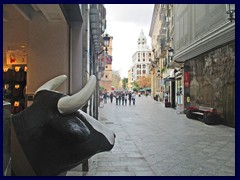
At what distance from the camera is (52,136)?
7.54 feet

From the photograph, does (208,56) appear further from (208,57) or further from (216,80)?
(216,80)

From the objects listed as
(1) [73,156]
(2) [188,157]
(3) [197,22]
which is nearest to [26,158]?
(1) [73,156]

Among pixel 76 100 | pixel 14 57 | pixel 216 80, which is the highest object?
pixel 14 57

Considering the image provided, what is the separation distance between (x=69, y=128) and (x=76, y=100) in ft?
0.86

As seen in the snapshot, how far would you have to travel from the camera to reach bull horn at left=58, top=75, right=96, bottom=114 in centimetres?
215

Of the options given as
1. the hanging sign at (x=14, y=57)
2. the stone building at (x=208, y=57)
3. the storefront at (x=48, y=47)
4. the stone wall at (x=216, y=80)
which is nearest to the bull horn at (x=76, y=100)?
the storefront at (x=48, y=47)

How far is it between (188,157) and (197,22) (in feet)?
29.8

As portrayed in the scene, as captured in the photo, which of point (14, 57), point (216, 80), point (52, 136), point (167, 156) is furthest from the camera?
point (216, 80)

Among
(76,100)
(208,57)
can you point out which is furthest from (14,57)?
(208,57)

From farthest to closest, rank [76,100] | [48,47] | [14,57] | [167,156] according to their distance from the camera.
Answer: [14,57]
[167,156]
[48,47]
[76,100]

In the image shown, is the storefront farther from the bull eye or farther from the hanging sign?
the bull eye

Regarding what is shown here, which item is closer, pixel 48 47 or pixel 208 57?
pixel 48 47

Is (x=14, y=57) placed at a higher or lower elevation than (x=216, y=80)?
higher

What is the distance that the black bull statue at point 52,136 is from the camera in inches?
88.1
